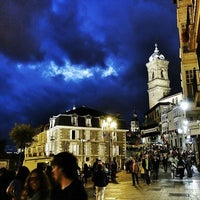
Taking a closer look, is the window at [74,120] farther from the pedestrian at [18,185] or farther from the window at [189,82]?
the pedestrian at [18,185]

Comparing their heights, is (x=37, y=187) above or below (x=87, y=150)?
below

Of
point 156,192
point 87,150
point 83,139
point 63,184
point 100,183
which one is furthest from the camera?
point 83,139

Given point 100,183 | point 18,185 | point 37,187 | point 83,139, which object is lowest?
point 100,183

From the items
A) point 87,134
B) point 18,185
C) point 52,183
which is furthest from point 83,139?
point 52,183

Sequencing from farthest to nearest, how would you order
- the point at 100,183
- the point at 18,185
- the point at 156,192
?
the point at 156,192 < the point at 100,183 < the point at 18,185

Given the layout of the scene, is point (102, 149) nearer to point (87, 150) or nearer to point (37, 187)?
point (87, 150)

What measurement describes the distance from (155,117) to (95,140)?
6117 centimetres

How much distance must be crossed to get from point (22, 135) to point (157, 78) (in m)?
75.2

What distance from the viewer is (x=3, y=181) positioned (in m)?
6.32

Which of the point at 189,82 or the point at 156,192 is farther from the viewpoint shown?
the point at 189,82

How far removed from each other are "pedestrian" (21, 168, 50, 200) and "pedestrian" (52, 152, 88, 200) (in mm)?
972

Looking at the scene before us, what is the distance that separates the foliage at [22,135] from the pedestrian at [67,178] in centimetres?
5695

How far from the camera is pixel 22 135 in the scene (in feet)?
191

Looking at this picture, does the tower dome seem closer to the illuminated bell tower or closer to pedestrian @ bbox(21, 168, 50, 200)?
the illuminated bell tower
